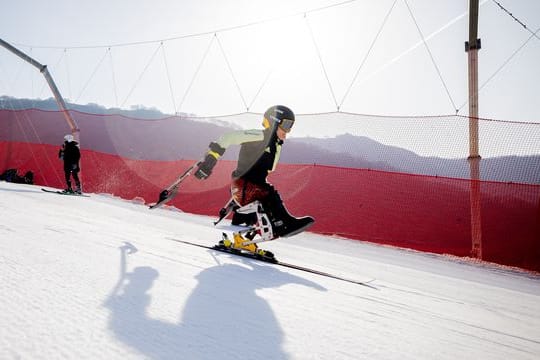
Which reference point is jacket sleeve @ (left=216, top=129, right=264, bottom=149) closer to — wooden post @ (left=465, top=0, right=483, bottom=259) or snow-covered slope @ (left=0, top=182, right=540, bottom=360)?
snow-covered slope @ (left=0, top=182, right=540, bottom=360)

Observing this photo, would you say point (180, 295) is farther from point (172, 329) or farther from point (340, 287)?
point (340, 287)

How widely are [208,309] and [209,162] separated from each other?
2.27m

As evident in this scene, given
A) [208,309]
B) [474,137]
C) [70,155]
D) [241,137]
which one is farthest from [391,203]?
[70,155]

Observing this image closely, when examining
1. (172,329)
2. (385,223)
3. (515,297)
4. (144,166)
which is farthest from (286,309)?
(144,166)

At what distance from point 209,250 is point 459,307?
8.19 ft

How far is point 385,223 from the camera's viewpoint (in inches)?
308

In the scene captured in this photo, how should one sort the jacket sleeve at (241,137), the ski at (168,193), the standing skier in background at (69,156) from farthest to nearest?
the standing skier in background at (69,156)
the ski at (168,193)
the jacket sleeve at (241,137)

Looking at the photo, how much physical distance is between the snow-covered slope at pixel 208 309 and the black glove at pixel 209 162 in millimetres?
839

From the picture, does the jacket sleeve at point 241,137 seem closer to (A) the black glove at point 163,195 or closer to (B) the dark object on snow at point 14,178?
(A) the black glove at point 163,195

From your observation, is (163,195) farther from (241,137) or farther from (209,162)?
(241,137)

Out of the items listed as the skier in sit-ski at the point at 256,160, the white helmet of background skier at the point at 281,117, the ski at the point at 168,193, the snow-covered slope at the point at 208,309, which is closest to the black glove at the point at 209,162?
the skier in sit-ski at the point at 256,160

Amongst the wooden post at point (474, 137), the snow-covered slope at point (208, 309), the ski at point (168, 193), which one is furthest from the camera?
the wooden post at point (474, 137)

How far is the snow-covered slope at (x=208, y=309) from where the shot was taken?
131 centimetres

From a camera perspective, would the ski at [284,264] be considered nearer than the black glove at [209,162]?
Yes
